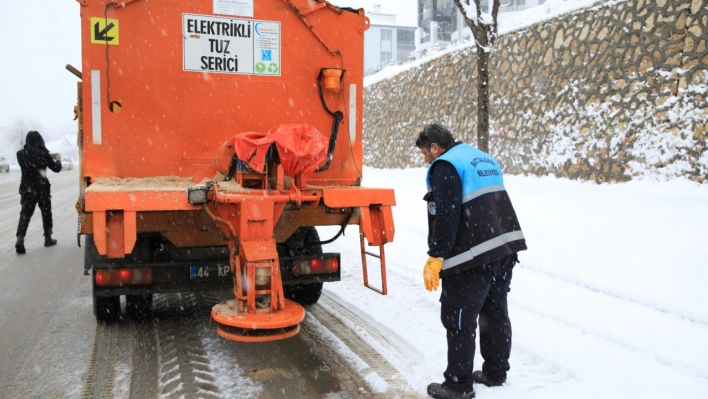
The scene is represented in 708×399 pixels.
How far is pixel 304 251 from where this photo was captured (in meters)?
5.19

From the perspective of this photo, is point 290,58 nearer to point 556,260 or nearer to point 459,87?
point 556,260

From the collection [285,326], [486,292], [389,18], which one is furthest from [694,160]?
[389,18]

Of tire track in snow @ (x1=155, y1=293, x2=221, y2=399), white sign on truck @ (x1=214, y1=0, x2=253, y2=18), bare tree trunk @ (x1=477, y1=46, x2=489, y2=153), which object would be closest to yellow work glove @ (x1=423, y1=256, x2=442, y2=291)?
tire track in snow @ (x1=155, y1=293, x2=221, y2=399)

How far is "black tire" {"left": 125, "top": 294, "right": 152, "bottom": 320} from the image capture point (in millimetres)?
5172

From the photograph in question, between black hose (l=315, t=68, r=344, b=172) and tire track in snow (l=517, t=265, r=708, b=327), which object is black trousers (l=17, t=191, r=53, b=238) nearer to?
black hose (l=315, t=68, r=344, b=172)

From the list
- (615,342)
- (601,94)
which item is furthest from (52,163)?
(601,94)

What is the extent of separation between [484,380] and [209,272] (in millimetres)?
2293

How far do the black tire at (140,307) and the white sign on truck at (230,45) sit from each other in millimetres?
2134

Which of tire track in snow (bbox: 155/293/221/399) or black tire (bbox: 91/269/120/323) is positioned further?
black tire (bbox: 91/269/120/323)

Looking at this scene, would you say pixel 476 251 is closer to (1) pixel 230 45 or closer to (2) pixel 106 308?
(1) pixel 230 45

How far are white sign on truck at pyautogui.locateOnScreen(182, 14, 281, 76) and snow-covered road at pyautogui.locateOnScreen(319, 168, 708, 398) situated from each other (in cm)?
251

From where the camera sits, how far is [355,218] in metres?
5.04

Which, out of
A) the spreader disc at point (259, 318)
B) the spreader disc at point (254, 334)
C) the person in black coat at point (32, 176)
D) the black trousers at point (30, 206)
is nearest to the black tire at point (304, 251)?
the spreader disc at point (259, 318)

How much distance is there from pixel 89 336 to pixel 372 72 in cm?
2393
